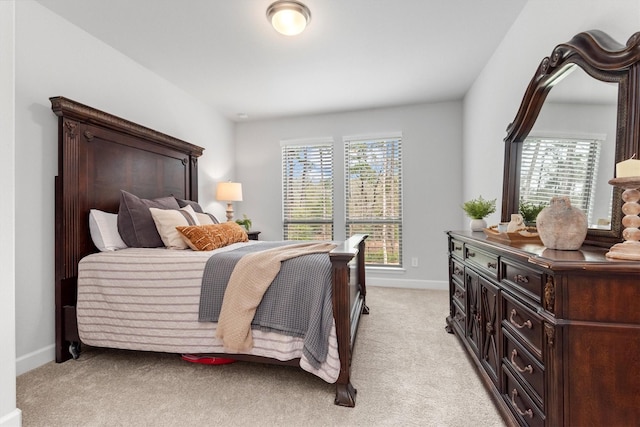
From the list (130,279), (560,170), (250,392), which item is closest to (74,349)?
(130,279)

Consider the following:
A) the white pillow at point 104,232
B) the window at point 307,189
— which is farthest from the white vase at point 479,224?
the white pillow at point 104,232

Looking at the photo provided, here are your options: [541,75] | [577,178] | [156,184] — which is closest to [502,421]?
[577,178]

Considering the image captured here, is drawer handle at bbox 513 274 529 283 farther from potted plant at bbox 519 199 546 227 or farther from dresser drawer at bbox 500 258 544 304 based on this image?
potted plant at bbox 519 199 546 227

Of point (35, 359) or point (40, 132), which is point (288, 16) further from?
point (35, 359)

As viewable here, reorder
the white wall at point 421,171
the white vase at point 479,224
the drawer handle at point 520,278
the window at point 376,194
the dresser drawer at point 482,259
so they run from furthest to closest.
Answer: the window at point 376,194
the white wall at point 421,171
the white vase at point 479,224
the dresser drawer at point 482,259
the drawer handle at point 520,278

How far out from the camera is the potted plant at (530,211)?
6.28 feet

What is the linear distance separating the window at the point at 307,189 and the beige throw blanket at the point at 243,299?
2801 millimetres

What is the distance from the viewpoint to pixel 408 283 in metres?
4.22

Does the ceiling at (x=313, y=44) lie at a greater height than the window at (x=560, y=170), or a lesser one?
greater

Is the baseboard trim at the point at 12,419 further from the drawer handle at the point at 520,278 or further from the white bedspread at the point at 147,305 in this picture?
the drawer handle at the point at 520,278

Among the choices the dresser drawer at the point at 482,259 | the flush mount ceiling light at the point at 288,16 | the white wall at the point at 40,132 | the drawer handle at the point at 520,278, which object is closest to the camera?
the drawer handle at the point at 520,278

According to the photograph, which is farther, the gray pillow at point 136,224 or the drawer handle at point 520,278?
the gray pillow at point 136,224

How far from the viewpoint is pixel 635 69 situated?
1.27 meters

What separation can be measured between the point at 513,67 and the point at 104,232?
3519mm
